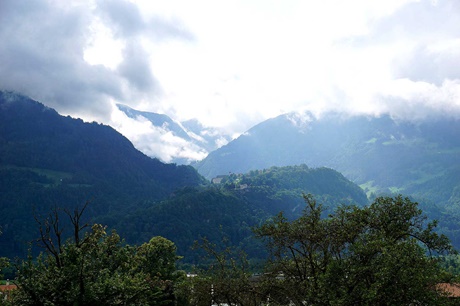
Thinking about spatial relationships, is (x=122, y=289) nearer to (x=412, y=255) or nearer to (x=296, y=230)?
(x=296, y=230)

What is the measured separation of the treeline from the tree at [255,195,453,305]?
0.05 meters

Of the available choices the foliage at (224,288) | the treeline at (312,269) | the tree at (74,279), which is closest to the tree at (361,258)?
the treeline at (312,269)

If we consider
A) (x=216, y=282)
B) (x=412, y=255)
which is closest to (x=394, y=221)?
(x=412, y=255)

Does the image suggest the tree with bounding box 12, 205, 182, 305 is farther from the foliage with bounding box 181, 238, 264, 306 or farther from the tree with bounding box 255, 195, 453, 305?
the tree with bounding box 255, 195, 453, 305

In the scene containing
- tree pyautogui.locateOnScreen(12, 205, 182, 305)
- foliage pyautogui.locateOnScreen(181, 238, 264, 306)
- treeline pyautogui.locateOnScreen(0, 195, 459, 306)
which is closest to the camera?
treeline pyautogui.locateOnScreen(0, 195, 459, 306)

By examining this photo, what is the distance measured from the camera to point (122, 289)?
23.6 meters

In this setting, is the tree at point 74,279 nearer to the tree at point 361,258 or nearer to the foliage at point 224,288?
the foliage at point 224,288

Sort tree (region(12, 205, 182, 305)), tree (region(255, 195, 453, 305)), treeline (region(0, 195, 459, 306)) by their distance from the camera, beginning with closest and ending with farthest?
tree (region(255, 195, 453, 305)) → treeline (region(0, 195, 459, 306)) → tree (region(12, 205, 182, 305))

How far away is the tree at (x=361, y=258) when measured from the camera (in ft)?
63.3

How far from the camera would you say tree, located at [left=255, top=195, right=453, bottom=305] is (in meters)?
19.3

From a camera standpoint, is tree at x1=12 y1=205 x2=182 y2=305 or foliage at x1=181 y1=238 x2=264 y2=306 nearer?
tree at x1=12 y1=205 x2=182 y2=305

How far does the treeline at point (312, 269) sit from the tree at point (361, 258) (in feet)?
0.16

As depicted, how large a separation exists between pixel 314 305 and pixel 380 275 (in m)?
3.77

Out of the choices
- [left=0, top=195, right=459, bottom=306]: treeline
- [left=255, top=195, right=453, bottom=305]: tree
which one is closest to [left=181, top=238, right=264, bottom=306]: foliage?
[left=0, top=195, right=459, bottom=306]: treeline
